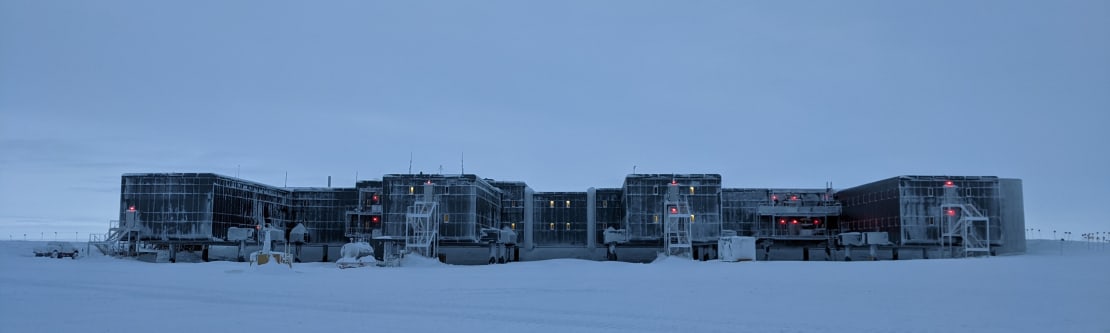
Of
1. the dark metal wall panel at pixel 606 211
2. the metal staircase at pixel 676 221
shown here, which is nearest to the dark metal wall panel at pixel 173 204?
the dark metal wall panel at pixel 606 211

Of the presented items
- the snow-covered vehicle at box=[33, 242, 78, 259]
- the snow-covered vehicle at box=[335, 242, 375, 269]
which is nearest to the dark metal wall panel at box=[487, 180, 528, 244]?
the snow-covered vehicle at box=[335, 242, 375, 269]

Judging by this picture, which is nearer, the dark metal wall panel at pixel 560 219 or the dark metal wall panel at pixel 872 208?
the dark metal wall panel at pixel 872 208

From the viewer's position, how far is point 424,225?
7881 centimetres

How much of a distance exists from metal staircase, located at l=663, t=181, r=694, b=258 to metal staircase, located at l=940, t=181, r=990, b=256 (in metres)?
23.2

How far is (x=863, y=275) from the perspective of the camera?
41.8 meters

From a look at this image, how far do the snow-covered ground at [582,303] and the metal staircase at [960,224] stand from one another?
30.0 meters

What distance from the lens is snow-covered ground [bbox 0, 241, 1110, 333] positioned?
22.0 m

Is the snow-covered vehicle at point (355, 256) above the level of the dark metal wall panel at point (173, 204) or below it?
below

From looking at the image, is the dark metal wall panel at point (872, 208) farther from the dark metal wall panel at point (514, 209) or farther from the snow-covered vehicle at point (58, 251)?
the snow-covered vehicle at point (58, 251)

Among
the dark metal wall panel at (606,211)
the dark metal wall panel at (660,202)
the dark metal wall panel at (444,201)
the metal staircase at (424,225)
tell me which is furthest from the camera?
the dark metal wall panel at (606,211)

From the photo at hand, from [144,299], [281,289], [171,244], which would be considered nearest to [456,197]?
[171,244]

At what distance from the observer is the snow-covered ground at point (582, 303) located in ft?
72.1

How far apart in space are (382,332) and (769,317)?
1130cm

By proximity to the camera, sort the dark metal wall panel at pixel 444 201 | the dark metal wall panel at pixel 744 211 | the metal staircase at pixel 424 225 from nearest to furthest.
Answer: the metal staircase at pixel 424 225
the dark metal wall panel at pixel 444 201
the dark metal wall panel at pixel 744 211
